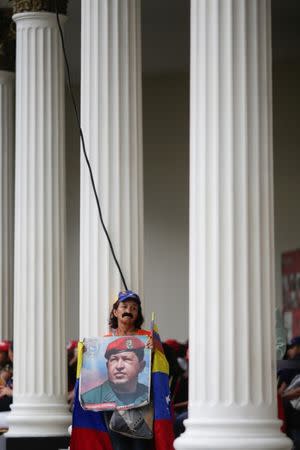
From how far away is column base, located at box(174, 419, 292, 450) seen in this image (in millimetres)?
13195

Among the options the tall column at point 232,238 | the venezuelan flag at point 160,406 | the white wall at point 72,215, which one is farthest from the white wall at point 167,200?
the tall column at point 232,238

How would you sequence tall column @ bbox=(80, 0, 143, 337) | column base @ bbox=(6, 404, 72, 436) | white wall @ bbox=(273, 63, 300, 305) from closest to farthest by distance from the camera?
tall column @ bbox=(80, 0, 143, 337), column base @ bbox=(6, 404, 72, 436), white wall @ bbox=(273, 63, 300, 305)

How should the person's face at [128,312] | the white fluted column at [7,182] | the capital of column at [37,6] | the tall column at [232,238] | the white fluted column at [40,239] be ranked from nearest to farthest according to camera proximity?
the tall column at [232,238] → the person's face at [128,312] → the white fluted column at [40,239] → the capital of column at [37,6] → the white fluted column at [7,182]

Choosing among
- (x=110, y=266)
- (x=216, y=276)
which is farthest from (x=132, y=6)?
(x=216, y=276)

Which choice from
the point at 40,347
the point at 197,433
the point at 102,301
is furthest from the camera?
the point at 40,347

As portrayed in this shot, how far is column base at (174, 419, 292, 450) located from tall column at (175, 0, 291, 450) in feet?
0.04

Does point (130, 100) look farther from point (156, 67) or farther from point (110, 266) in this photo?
point (156, 67)

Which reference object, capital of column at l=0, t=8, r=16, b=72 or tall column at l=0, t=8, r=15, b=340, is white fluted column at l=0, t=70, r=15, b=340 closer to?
tall column at l=0, t=8, r=15, b=340

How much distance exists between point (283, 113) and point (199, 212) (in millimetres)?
25784

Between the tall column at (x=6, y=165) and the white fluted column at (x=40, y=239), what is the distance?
26.2 ft

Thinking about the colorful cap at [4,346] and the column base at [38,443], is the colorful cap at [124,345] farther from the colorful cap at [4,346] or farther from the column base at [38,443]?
the colorful cap at [4,346]

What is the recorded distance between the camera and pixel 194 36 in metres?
13.8

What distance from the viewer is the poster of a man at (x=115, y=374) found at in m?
15.0

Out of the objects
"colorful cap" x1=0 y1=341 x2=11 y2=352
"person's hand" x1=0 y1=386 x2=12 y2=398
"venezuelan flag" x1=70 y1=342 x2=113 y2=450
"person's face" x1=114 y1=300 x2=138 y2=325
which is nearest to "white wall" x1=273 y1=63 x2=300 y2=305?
"colorful cap" x1=0 y1=341 x2=11 y2=352
